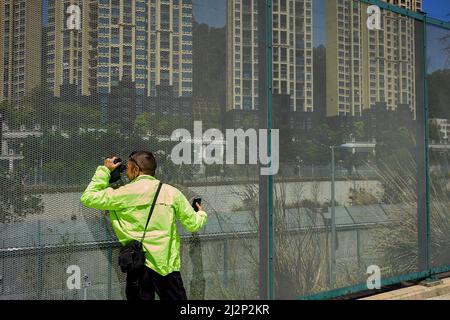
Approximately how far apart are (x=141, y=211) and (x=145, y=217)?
0.05 m

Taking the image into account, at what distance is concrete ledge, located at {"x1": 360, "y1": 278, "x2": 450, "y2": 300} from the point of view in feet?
17.5

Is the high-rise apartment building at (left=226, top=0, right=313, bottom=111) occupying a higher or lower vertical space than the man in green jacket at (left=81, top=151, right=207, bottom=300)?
higher

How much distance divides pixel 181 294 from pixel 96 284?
657 millimetres

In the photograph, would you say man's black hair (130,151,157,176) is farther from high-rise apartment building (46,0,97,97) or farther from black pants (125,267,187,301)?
black pants (125,267,187,301)

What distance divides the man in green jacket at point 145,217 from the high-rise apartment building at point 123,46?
62cm

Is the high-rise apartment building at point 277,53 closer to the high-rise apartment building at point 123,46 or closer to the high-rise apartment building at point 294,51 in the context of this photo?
the high-rise apartment building at point 294,51

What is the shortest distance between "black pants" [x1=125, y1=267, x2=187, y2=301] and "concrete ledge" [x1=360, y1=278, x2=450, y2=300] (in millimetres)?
2631

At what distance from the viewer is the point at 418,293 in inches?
219

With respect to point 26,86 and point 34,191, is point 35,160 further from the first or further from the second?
point 26,86

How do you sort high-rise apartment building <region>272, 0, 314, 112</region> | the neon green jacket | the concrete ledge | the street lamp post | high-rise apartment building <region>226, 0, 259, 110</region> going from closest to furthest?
the neon green jacket, high-rise apartment building <region>226, 0, 259, 110</region>, high-rise apartment building <region>272, 0, 314, 112</region>, the street lamp post, the concrete ledge

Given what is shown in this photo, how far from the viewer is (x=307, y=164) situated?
4.62m

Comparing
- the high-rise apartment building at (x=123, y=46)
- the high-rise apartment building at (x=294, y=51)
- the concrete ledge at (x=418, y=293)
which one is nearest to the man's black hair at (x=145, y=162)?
the high-rise apartment building at (x=123, y=46)

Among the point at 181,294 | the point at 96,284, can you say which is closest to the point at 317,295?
the point at 181,294

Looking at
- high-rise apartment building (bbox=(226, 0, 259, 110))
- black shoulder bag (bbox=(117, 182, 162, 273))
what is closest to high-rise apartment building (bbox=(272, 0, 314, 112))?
high-rise apartment building (bbox=(226, 0, 259, 110))
